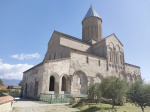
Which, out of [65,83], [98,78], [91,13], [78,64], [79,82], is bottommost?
[65,83]

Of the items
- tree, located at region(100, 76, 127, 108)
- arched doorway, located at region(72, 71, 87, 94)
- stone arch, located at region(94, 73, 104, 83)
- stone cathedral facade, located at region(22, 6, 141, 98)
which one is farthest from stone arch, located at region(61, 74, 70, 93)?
tree, located at region(100, 76, 127, 108)

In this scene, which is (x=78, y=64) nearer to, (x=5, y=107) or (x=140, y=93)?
(x=140, y=93)

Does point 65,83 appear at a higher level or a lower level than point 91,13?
lower

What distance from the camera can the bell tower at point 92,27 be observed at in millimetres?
33719

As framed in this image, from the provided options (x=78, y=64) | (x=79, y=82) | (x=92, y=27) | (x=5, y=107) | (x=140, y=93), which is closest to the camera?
(x=5, y=107)

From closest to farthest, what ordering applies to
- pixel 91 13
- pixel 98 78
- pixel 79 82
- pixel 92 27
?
1. pixel 79 82
2. pixel 98 78
3. pixel 92 27
4. pixel 91 13

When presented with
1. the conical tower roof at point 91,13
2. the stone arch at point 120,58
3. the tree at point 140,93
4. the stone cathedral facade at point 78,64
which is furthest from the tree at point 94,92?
the conical tower roof at point 91,13

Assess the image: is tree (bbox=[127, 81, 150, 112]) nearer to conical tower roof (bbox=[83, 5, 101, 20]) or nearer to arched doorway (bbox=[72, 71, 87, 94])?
arched doorway (bbox=[72, 71, 87, 94])

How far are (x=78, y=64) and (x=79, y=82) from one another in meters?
3.11

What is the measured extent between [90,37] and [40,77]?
57.6 feet

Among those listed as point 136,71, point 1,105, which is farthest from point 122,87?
point 136,71

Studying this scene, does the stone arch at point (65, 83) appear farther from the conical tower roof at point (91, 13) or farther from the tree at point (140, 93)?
the conical tower roof at point (91, 13)

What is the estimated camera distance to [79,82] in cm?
2417

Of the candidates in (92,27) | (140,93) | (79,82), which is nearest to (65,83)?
(79,82)
